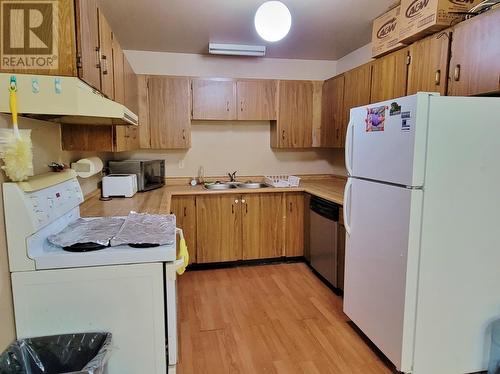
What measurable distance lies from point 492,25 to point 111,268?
2.35m

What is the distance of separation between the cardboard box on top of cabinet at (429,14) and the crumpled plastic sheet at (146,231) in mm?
2109

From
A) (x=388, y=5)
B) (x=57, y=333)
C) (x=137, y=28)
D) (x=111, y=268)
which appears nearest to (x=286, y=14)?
(x=388, y=5)

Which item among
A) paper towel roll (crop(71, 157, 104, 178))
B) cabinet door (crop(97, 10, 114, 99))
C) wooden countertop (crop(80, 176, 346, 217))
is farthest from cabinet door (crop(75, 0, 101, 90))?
wooden countertop (crop(80, 176, 346, 217))

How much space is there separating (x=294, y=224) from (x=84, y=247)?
8.84 ft

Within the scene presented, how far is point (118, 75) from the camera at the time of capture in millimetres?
2637

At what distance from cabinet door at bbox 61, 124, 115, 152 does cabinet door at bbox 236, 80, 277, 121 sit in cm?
178

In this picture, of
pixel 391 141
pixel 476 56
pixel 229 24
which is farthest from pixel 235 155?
pixel 476 56

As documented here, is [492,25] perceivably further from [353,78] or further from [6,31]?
[6,31]

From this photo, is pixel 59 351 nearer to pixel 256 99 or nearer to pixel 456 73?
pixel 456 73

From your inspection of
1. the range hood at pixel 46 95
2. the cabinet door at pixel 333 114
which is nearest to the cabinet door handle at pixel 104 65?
the range hood at pixel 46 95

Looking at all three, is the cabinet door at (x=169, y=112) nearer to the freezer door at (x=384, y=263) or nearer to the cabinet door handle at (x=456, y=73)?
the freezer door at (x=384, y=263)

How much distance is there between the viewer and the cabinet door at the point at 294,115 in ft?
13.1

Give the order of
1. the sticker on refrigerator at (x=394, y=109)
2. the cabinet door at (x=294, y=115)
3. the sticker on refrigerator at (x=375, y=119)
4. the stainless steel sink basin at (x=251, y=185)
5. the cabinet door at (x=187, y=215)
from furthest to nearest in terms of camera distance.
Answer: the stainless steel sink basin at (x=251, y=185), the cabinet door at (x=294, y=115), the cabinet door at (x=187, y=215), the sticker on refrigerator at (x=375, y=119), the sticker on refrigerator at (x=394, y=109)

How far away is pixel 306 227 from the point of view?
3.78 meters
